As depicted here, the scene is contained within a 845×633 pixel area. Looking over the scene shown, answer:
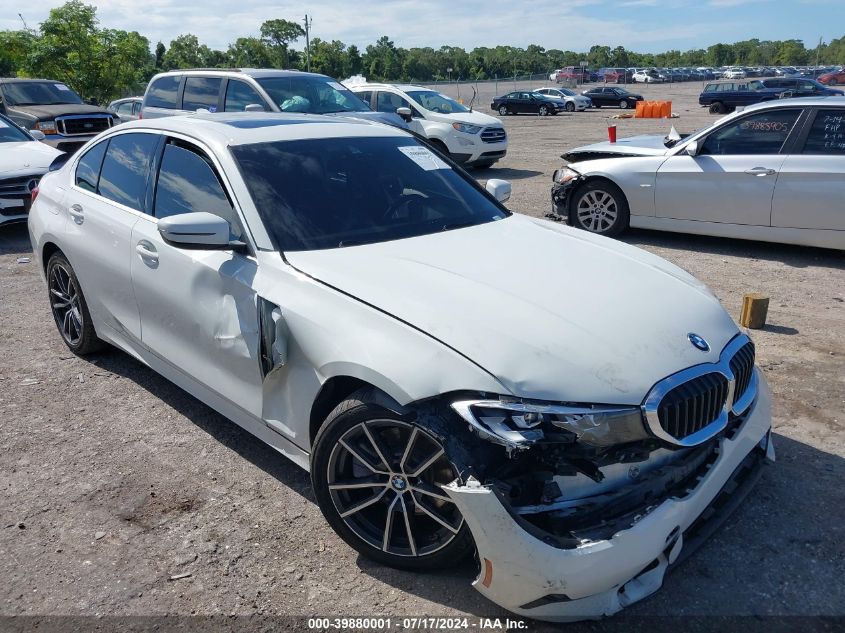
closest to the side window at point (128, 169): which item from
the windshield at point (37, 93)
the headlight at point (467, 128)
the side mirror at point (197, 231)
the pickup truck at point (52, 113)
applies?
the side mirror at point (197, 231)

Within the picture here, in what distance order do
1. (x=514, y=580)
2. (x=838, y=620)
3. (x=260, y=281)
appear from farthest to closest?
(x=260, y=281) < (x=838, y=620) < (x=514, y=580)

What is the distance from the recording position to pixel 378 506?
3000 mm

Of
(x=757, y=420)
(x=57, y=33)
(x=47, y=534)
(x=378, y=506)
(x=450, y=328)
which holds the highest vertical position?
(x=57, y=33)

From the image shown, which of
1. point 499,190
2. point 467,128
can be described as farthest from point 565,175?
point 467,128

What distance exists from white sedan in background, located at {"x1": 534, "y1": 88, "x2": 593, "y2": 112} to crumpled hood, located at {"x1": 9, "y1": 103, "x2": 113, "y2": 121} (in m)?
30.7

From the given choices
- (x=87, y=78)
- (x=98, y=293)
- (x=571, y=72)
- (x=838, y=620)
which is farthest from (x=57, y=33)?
(x=571, y=72)

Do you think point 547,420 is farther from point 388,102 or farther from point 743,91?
point 743,91

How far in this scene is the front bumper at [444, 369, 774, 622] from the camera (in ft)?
7.90

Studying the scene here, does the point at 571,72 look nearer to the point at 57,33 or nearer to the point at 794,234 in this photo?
the point at 57,33

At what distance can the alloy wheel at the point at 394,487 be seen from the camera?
2746 millimetres

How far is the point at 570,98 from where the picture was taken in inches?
1660

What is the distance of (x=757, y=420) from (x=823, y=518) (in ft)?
2.00

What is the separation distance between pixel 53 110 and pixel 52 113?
35 centimetres

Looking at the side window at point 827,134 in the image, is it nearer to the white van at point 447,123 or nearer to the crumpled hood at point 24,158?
the white van at point 447,123
